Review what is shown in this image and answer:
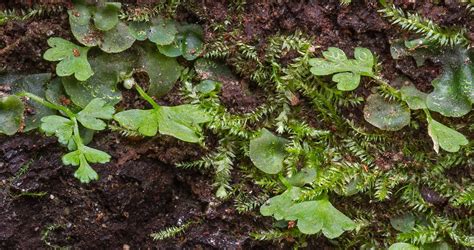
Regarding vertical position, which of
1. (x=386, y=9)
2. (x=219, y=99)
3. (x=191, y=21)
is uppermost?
(x=386, y=9)

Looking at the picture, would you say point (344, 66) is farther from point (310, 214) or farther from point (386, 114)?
point (310, 214)

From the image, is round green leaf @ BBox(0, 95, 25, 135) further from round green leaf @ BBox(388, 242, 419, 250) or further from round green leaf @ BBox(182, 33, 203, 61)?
round green leaf @ BBox(388, 242, 419, 250)

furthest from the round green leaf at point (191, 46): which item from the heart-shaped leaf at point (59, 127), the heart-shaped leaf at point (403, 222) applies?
the heart-shaped leaf at point (403, 222)

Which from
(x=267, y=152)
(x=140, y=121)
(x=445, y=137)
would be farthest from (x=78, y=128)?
(x=445, y=137)

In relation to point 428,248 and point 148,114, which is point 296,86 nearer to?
point 148,114

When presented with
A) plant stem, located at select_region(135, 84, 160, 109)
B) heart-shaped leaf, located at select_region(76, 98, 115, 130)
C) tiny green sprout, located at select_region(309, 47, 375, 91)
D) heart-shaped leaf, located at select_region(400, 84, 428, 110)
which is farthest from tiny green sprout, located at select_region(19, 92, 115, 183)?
heart-shaped leaf, located at select_region(400, 84, 428, 110)

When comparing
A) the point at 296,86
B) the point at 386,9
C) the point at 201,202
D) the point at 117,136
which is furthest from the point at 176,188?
the point at 386,9
